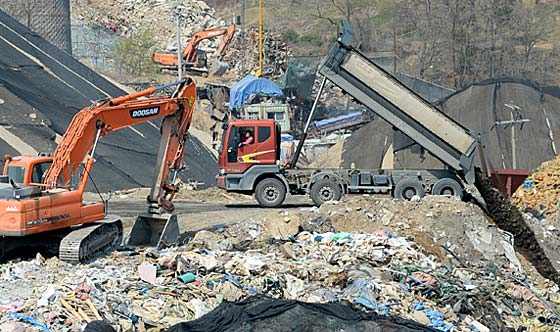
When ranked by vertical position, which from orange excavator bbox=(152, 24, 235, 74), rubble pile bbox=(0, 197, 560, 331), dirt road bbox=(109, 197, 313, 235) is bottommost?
rubble pile bbox=(0, 197, 560, 331)

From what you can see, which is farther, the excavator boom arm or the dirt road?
the dirt road

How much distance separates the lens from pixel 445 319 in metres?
10.0

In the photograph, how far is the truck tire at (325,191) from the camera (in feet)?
57.5

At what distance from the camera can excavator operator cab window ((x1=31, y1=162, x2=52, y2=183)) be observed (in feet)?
38.2

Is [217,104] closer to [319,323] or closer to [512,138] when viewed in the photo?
[512,138]

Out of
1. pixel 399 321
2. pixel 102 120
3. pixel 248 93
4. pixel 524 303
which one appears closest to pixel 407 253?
pixel 524 303

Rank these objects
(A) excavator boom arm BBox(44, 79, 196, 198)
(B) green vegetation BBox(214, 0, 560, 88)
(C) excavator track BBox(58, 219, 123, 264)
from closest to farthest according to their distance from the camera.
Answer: (C) excavator track BBox(58, 219, 123, 264) → (A) excavator boom arm BBox(44, 79, 196, 198) → (B) green vegetation BBox(214, 0, 560, 88)

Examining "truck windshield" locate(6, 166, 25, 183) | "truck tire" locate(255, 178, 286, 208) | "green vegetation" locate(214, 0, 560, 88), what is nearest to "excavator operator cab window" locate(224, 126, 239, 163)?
"truck tire" locate(255, 178, 286, 208)

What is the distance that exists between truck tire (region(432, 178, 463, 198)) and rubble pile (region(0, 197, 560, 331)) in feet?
11.8

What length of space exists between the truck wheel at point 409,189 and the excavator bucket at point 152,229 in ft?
20.9

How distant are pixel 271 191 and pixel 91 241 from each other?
6711 millimetres

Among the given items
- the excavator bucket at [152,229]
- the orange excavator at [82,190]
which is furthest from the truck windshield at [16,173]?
the excavator bucket at [152,229]

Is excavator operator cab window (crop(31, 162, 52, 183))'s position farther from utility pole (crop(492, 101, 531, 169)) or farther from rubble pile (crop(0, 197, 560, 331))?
utility pole (crop(492, 101, 531, 169))

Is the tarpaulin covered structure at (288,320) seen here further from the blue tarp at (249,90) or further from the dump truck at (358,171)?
the blue tarp at (249,90)
